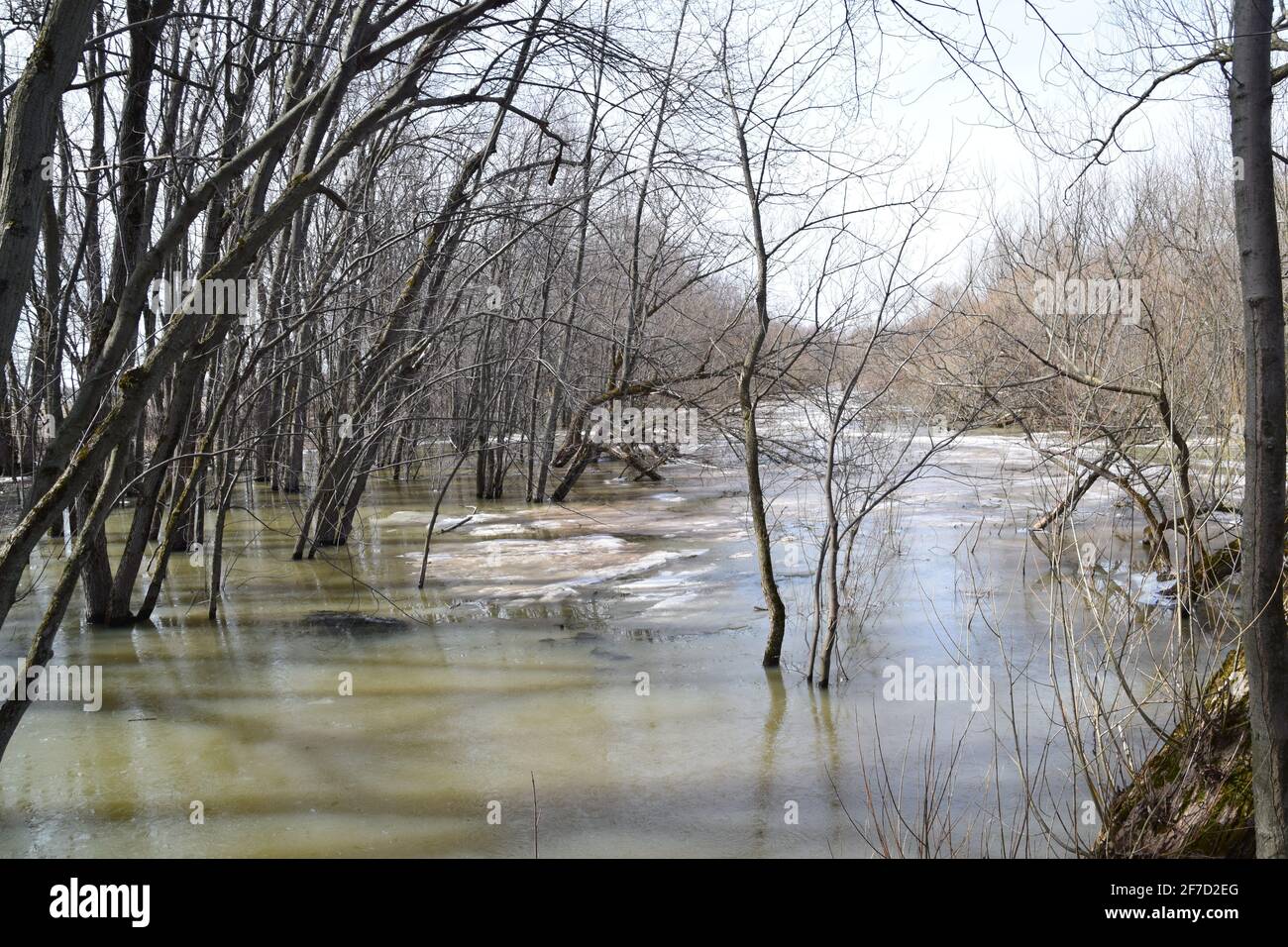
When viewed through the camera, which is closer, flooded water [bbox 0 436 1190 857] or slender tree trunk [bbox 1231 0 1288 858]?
slender tree trunk [bbox 1231 0 1288 858]

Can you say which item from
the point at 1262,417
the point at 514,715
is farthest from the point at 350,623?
the point at 1262,417

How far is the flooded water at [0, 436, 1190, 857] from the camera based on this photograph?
15.8ft

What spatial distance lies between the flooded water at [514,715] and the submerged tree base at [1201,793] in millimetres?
296

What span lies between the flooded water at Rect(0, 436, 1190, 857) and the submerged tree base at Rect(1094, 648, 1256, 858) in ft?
0.97

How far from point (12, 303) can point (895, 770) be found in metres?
4.55

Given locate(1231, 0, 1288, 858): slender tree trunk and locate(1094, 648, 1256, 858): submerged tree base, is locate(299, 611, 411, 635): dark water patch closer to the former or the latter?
locate(1094, 648, 1256, 858): submerged tree base

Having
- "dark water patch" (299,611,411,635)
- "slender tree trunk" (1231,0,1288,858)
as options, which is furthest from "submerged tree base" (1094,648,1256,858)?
"dark water patch" (299,611,411,635)

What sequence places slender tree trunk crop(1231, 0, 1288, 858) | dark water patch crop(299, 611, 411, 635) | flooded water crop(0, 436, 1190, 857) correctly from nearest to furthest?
slender tree trunk crop(1231, 0, 1288, 858)
flooded water crop(0, 436, 1190, 857)
dark water patch crop(299, 611, 411, 635)

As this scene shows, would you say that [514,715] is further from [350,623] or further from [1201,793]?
[1201,793]

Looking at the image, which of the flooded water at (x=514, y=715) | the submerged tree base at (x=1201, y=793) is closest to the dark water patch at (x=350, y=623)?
the flooded water at (x=514, y=715)

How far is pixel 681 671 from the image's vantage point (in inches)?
288

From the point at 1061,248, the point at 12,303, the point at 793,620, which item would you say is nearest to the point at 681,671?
the point at 793,620

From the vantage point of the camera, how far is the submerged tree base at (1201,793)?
141 inches
